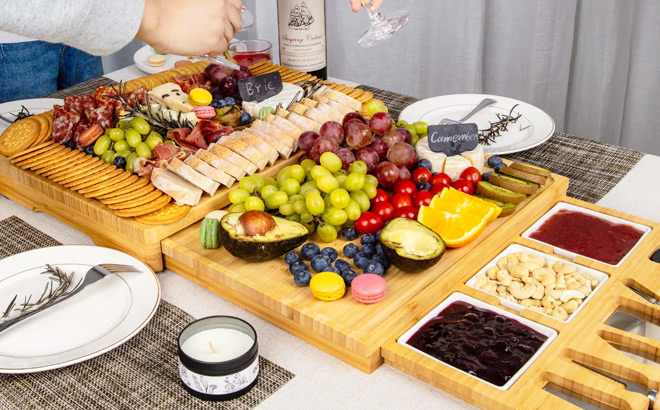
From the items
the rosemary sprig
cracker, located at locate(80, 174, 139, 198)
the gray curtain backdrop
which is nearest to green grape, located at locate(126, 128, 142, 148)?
cracker, located at locate(80, 174, 139, 198)

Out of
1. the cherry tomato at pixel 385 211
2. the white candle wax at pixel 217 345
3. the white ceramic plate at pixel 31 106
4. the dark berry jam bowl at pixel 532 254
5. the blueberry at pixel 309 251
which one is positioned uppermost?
the white ceramic plate at pixel 31 106

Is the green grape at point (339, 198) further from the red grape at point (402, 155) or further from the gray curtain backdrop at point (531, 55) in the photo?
the gray curtain backdrop at point (531, 55)

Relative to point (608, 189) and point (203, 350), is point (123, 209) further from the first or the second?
point (608, 189)

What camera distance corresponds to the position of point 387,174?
1567mm

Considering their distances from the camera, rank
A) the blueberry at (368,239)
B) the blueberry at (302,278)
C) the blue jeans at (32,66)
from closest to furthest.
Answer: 1. the blueberry at (302,278)
2. the blueberry at (368,239)
3. the blue jeans at (32,66)

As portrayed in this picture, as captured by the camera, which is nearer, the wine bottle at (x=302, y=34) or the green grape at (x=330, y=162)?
the green grape at (x=330, y=162)

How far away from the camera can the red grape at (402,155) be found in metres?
1.62

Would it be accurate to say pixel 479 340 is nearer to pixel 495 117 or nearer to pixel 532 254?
pixel 532 254

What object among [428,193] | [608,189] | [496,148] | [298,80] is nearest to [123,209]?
[428,193]

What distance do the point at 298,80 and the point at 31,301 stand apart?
1.12m

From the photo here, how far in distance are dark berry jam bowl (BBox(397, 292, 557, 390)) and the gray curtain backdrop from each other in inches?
82.4

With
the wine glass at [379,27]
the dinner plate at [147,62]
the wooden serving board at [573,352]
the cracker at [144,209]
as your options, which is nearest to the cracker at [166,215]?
the cracker at [144,209]

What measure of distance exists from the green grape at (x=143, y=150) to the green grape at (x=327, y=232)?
0.49m

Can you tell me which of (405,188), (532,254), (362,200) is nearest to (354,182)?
(362,200)
